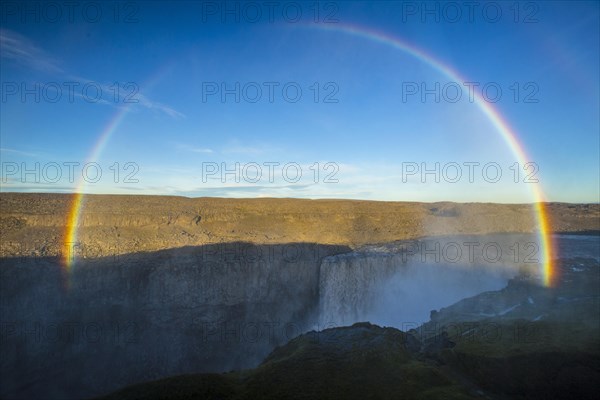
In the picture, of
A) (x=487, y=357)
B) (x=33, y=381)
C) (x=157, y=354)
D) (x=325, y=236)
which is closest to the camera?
(x=487, y=357)

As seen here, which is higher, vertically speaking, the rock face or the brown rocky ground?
the brown rocky ground

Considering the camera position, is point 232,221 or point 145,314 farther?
point 232,221

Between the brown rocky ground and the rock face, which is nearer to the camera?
the rock face

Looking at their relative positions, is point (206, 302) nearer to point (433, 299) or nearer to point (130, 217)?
point (130, 217)

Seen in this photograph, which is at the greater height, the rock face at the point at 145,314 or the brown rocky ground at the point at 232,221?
the brown rocky ground at the point at 232,221

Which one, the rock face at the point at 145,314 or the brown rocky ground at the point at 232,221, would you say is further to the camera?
the brown rocky ground at the point at 232,221

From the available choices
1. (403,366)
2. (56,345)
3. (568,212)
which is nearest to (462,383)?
(403,366)

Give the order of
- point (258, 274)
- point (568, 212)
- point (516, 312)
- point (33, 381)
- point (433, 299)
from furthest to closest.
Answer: point (568, 212) < point (258, 274) < point (433, 299) < point (33, 381) < point (516, 312)

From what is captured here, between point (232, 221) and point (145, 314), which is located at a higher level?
point (232, 221)
